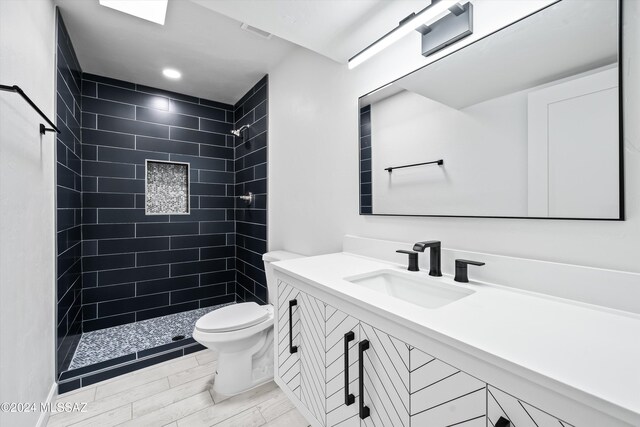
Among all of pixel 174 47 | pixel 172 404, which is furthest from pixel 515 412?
pixel 174 47

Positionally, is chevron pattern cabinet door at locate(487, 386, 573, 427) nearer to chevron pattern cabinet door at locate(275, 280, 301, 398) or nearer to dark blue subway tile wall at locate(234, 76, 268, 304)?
chevron pattern cabinet door at locate(275, 280, 301, 398)

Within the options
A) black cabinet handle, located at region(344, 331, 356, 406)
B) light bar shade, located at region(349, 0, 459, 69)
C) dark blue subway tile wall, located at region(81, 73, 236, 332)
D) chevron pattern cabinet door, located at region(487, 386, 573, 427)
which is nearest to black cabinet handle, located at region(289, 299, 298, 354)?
black cabinet handle, located at region(344, 331, 356, 406)

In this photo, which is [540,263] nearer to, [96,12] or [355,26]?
[355,26]

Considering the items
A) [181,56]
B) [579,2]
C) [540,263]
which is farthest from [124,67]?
[540,263]

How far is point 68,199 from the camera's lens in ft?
6.53

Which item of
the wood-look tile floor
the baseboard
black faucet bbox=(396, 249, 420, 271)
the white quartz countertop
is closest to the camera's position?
the white quartz countertop

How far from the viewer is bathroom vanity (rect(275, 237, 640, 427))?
46 centimetres

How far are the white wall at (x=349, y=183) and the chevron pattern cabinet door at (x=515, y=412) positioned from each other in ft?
1.80

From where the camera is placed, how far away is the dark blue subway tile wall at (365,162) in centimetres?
148

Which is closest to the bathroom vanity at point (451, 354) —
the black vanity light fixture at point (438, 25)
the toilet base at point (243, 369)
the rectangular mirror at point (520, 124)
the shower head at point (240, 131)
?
the rectangular mirror at point (520, 124)

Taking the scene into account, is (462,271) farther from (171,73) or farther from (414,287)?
(171,73)

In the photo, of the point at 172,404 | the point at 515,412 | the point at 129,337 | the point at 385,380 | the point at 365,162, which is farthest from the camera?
the point at 129,337

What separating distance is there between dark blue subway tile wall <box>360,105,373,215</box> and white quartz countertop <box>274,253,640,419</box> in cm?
65

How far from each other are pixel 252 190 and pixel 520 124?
2.31m
